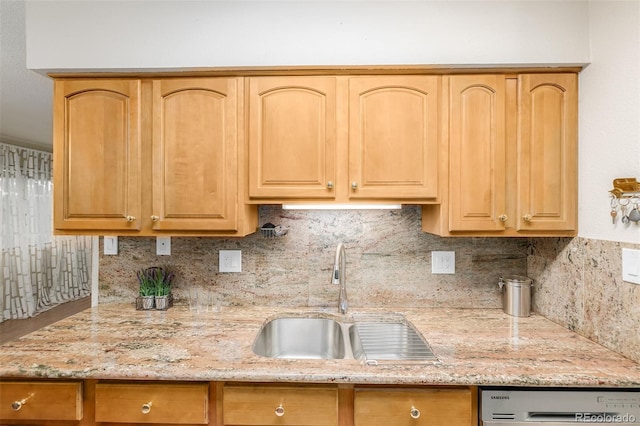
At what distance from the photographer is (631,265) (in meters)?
1.34

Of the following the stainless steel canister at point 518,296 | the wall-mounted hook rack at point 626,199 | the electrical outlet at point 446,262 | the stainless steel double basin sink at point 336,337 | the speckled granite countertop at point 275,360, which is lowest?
the stainless steel double basin sink at point 336,337

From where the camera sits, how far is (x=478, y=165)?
1.68 m

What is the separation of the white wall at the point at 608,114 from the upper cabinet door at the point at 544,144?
0.07m

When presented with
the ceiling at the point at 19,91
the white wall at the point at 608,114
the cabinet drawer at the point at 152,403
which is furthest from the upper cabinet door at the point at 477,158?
the ceiling at the point at 19,91

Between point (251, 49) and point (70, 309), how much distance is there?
18.1 ft

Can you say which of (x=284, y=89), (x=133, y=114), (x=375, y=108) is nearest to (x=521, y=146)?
(x=375, y=108)

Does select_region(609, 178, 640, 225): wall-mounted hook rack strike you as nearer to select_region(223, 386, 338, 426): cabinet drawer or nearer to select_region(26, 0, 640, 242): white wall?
select_region(26, 0, 640, 242): white wall

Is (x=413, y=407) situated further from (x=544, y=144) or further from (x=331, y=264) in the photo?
(x=544, y=144)

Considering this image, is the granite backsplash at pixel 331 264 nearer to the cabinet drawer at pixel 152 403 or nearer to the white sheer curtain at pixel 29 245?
the cabinet drawer at pixel 152 403

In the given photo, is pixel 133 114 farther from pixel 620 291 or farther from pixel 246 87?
pixel 620 291

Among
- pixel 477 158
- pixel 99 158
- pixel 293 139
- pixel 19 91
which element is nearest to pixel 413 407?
pixel 477 158

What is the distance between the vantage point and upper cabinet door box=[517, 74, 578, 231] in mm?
1668

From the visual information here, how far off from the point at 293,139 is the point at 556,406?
4.74ft

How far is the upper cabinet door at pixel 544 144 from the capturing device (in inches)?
65.7
